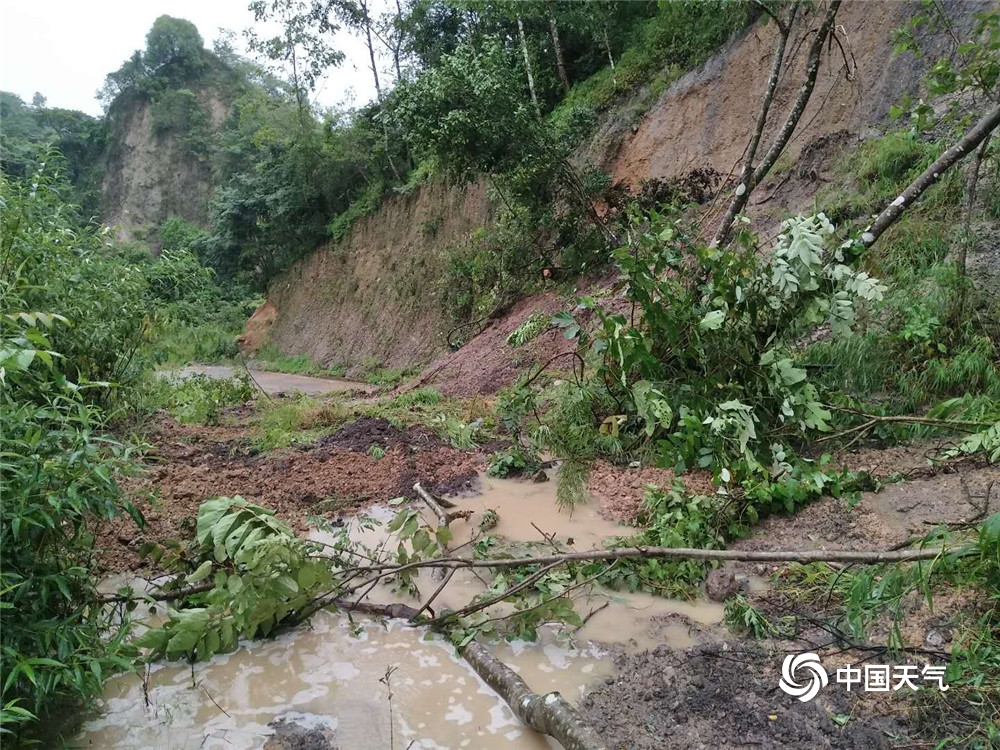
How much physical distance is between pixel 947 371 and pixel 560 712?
4.36m

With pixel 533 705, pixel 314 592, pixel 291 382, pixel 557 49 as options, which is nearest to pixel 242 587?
pixel 314 592

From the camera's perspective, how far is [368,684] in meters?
2.95

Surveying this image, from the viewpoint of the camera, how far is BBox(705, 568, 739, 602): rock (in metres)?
3.44

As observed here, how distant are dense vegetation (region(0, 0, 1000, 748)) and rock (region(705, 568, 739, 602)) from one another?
0.12 meters

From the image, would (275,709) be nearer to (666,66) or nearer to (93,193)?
(666,66)

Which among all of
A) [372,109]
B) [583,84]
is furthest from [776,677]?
[372,109]

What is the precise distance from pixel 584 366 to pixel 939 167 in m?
2.85

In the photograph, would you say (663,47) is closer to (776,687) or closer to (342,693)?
(776,687)

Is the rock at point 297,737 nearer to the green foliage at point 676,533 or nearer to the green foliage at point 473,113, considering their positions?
the green foliage at point 676,533

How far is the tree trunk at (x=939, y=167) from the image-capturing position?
4234mm

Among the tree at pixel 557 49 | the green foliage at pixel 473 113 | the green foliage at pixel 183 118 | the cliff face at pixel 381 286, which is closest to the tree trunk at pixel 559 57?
the tree at pixel 557 49

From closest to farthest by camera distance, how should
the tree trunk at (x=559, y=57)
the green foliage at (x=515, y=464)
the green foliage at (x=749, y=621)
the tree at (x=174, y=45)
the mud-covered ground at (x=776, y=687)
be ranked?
the mud-covered ground at (x=776, y=687), the green foliage at (x=749, y=621), the green foliage at (x=515, y=464), the tree trunk at (x=559, y=57), the tree at (x=174, y=45)

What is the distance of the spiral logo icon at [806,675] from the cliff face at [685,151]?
6152mm

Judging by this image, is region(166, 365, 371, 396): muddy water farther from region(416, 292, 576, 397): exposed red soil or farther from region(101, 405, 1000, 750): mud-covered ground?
region(101, 405, 1000, 750): mud-covered ground
